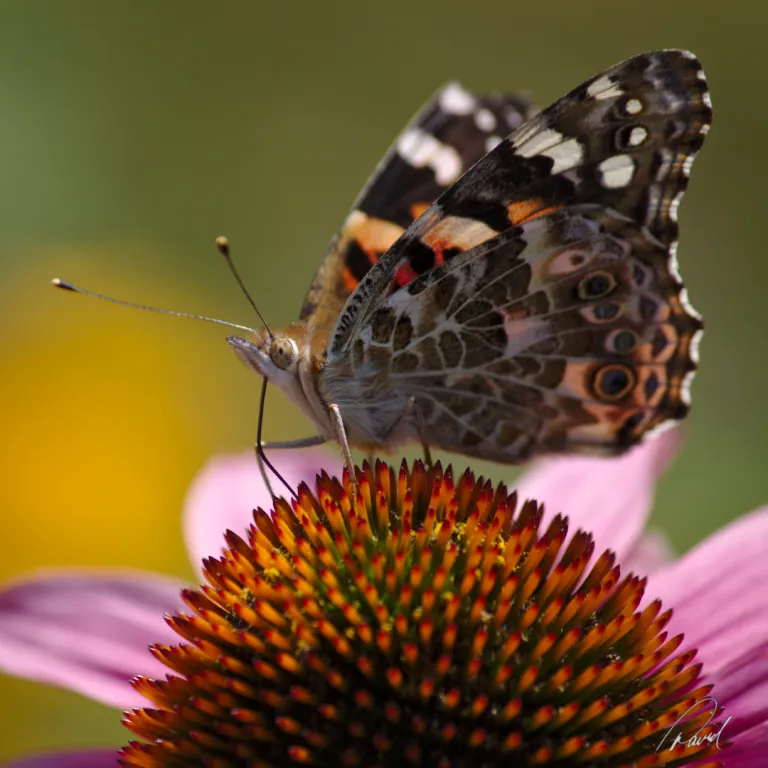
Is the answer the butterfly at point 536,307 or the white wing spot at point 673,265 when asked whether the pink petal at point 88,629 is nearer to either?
the butterfly at point 536,307

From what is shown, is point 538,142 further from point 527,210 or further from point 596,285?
point 596,285

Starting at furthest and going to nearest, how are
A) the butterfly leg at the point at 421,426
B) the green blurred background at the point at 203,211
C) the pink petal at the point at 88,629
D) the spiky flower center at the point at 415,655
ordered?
the green blurred background at the point at 203,211, the butterfly leg at the point at 421,426, the pink petal at the point at 88,629, the spiky flower center at the point at 415,655

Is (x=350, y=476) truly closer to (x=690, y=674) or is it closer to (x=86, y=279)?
(x=690, y=674)

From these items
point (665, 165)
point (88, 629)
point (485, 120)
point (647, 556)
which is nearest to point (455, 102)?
point (485, 120)

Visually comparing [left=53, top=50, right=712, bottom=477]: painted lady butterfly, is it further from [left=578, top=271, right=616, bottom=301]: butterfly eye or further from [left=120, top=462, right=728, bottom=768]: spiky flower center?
[left=120, top=462, right=728, bottom=768]: spiky flower center

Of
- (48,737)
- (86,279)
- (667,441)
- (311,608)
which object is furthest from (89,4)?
(311,608)

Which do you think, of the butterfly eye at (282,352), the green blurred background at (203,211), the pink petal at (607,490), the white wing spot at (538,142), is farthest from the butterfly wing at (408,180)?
the green blurred background at (203,211)

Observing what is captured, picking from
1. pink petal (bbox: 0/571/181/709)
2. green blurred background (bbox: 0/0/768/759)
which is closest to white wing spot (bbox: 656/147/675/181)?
pink petal (bbox: 0/571/181/709)
